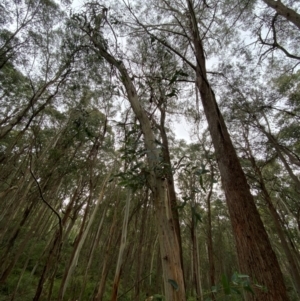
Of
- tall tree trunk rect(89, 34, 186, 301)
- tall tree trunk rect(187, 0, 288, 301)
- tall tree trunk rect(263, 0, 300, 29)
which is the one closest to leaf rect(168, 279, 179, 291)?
tall tree trunk rect(89, 34, 186, 301)

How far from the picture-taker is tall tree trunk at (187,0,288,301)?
4.66 feet

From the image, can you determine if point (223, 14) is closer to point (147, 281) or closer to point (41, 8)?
point (41, 8)

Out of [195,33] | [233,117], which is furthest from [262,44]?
[195,33]

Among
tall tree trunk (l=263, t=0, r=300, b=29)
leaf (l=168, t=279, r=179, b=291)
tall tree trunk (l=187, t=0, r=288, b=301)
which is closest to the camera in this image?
leaf (l=168, t=279, r=179, b=291)

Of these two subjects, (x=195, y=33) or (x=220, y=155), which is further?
(x=195, y=33)

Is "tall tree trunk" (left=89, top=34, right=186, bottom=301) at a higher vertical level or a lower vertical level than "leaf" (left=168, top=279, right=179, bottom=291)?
higher

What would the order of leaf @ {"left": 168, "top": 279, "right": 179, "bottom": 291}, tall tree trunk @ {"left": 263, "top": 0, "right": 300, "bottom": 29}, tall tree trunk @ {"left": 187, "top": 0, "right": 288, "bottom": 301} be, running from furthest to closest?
tall tree trunk @ {"left": 263, "top": 0, "right": 300, "bottom": 29} → tall tree trunk @ {"left": 187, "top": 0, "right": 288, "bottom": 301} → leaf @ {"left": 168, "top": 279, "right": 179, "bottom": 291}

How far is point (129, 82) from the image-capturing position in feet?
5.06

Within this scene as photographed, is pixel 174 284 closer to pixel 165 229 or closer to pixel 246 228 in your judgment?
Answer: pixel 165 229

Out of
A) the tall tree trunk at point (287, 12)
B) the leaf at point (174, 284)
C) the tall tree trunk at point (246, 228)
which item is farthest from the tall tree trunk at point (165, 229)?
the tall tree trunk at point (287, 12)

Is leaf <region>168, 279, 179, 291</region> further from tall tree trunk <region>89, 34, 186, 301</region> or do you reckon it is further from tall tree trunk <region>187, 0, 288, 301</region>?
tall tree trunk <region>187, 0, 288, 301</region>

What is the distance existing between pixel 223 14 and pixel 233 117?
11.1ft

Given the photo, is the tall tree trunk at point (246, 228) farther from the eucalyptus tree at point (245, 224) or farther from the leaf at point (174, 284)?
the leaf at point (174, 284)

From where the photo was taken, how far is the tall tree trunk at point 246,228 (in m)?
1.42
